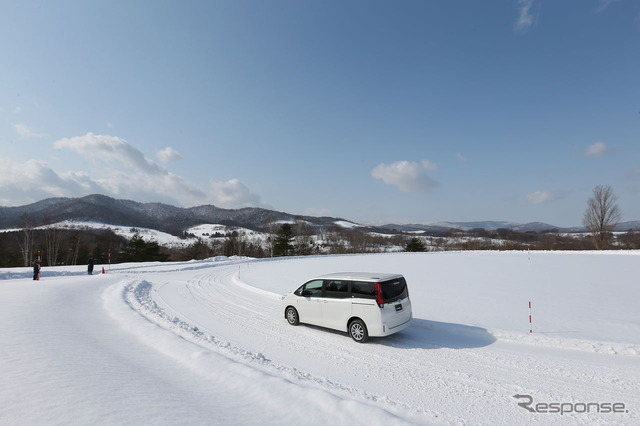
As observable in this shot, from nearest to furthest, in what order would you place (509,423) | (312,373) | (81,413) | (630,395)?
(81,413), (509,423), (630,395), (312,373)

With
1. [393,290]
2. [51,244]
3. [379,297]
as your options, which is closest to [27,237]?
[51,244]

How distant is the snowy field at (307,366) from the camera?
4.16m

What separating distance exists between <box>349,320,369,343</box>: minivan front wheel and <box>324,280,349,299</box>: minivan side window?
77 centimetres

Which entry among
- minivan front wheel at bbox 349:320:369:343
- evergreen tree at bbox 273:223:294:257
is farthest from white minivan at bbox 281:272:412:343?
evergreen tree at bbox 273:223:294:257

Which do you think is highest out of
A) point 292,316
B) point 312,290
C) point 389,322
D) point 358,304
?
point 312,290

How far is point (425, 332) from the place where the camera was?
29.3ft

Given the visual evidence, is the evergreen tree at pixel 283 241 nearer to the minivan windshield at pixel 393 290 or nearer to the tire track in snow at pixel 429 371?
the tire track in snow at pixel 429 371

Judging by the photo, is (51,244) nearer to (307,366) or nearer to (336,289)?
(336,289)

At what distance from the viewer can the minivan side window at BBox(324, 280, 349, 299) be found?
859 cm

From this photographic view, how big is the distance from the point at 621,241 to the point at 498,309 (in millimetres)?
74155

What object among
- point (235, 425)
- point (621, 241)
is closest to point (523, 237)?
point (621, 241)

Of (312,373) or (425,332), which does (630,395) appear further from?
(312,373)

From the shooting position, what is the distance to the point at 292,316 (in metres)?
9.82

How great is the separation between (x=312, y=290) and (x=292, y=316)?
46.4 inches
